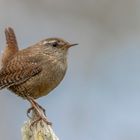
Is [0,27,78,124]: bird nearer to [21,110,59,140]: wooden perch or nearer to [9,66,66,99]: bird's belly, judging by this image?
[9,66,66,99]: bird's belly

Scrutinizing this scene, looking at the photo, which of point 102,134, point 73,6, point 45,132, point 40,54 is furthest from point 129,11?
point 45,132

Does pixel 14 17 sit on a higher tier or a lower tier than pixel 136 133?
higher

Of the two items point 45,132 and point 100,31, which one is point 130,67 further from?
point 45,132

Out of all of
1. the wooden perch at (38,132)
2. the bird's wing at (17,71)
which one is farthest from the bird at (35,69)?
the wooden perch at (38,132)

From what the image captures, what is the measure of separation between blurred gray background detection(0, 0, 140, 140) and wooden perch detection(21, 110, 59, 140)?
220cm

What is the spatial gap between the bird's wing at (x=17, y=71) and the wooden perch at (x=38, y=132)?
107cm

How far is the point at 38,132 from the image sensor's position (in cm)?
562

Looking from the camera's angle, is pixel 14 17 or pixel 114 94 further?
pixel 14 17

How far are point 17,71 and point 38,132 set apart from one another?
1.38 meters

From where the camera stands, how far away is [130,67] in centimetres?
1006

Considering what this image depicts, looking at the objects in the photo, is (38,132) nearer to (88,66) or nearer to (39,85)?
(39,85)

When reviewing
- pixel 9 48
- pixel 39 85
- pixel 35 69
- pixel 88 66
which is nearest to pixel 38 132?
pixel 39 85

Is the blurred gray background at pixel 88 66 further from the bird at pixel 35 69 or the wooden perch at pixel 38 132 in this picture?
the wooden perch at pixel 38 132

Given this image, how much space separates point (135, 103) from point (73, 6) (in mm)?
1873
